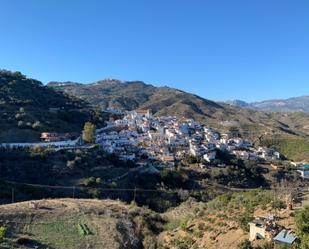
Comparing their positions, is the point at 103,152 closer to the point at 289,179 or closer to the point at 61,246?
the point at 289,179

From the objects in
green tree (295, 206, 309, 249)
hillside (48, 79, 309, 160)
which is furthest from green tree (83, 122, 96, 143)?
green tree (295, 206, 309, 249)

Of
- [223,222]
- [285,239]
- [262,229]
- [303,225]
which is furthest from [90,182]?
[303,225]

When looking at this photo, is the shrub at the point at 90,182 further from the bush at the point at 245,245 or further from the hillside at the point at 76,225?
the bush at the point at 245,245

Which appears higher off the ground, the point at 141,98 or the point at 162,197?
the point at 141,98

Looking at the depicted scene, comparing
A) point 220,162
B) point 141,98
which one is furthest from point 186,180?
point 141,98

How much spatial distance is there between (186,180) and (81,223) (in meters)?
24.1

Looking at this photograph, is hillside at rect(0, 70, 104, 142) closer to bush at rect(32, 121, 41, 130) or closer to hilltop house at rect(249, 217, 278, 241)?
bush at rect(32, 121, 41, 130)

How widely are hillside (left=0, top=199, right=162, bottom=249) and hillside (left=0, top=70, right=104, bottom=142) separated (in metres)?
29.5

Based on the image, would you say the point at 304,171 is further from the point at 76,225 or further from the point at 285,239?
the point at 285,239

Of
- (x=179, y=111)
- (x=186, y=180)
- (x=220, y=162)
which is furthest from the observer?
(x=179, y=111)

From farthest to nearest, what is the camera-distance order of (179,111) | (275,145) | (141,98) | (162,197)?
(141,98) < (179,111) < (275,145) < (162,197)

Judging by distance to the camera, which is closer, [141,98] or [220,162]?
[220,162]

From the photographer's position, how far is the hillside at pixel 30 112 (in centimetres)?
5512

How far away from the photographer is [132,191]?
38.3 meters
